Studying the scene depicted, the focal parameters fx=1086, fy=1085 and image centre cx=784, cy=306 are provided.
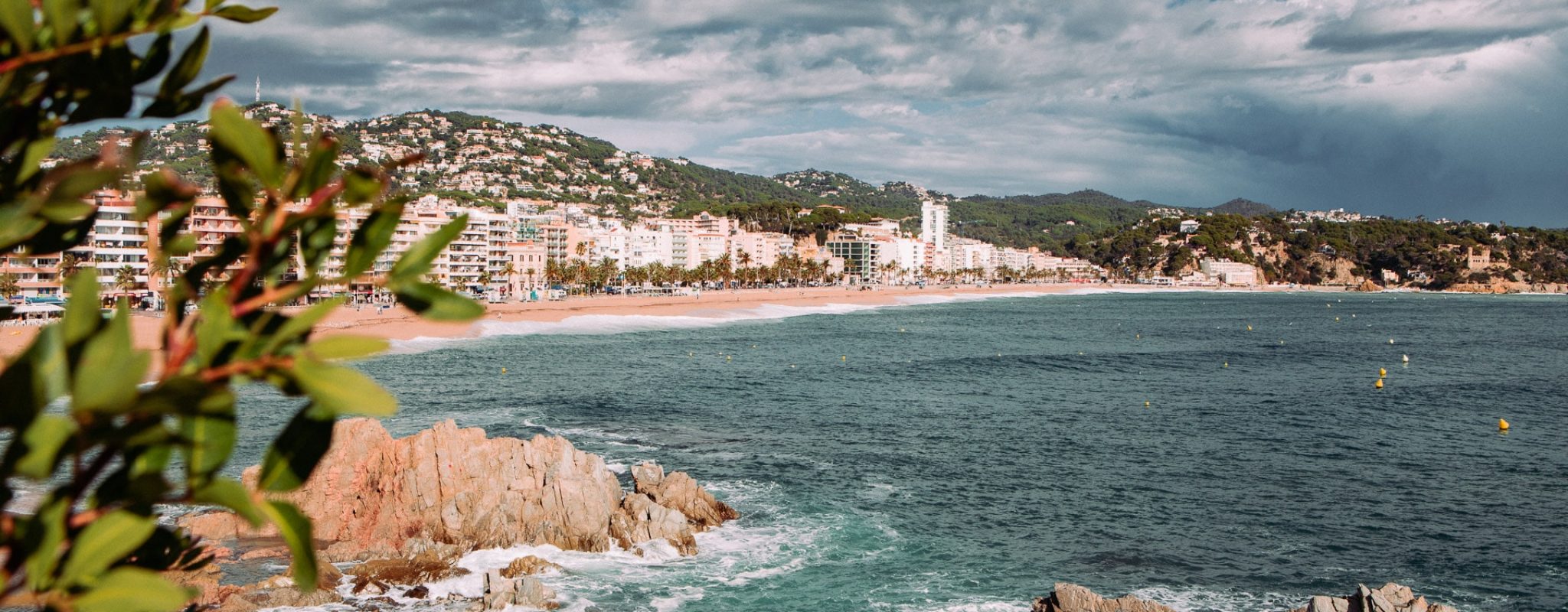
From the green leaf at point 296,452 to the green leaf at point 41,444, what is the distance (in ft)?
1.07

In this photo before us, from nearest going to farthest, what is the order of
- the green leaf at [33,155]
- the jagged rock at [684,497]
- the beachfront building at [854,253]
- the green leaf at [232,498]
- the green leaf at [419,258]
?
the green leaf at [232,498]
the green leaf at [419,258]
the green leaf at [33,155]
the jagged rock at [684,497]
the beachfront building at [854,253]

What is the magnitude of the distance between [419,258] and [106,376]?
53cm

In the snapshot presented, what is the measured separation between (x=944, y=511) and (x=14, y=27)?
21192 mm

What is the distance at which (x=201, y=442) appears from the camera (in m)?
1.78

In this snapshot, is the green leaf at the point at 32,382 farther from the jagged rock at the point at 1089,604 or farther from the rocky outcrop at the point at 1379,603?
the rocky outcrop at the point at 1379,603

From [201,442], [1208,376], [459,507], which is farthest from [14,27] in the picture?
[1208,376]

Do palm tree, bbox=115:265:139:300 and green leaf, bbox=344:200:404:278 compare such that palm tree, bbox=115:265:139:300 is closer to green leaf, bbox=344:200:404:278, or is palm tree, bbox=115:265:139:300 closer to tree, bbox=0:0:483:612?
tree, bbox=0:0:483:612

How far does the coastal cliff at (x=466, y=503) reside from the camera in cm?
1878

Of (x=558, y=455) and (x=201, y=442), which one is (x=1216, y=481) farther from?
(x=201, y=442)

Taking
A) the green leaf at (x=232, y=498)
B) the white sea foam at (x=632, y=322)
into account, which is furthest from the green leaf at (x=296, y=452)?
the white sea foam at (x=632, y=322)

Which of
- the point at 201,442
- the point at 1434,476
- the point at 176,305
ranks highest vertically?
the point at 176,305

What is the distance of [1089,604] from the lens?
555 inches

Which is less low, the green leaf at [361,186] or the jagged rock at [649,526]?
the green leaf at [361,186]

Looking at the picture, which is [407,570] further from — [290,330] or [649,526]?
[290,330]
